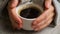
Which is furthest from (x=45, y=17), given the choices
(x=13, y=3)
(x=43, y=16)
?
(x=13, y=3)

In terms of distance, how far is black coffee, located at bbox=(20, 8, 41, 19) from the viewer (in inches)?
21.1

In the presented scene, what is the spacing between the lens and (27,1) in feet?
1.83

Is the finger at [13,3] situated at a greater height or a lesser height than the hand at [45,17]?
greater

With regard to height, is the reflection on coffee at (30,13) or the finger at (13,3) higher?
the finger at (13,3)

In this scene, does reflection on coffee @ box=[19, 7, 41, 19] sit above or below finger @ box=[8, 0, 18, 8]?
below

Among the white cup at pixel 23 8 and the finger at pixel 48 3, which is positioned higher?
the finger at pixel 48 3

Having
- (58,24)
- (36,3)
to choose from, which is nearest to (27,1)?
(36,3)

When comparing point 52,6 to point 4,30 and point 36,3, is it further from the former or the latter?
point 4,30

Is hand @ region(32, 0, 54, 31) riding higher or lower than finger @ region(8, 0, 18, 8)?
lower

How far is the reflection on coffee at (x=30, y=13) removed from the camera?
1.76 feet

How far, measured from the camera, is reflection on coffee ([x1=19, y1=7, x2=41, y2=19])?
1.76 ft

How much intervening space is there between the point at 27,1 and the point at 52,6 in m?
0.09

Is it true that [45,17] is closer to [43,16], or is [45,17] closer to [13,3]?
[43,16]

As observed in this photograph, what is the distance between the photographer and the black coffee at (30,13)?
1.76ft
